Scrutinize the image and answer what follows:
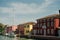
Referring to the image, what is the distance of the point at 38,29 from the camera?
74.9 m

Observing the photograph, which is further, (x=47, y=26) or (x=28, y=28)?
(x=28, y=28)

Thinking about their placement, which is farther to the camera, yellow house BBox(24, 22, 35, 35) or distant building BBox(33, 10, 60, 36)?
yellow house BBox(24, 22, 35, 35)

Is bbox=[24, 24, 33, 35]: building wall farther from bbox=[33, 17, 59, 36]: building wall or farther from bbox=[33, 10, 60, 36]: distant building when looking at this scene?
bbox=[33, 10, 60, 36]: distant building

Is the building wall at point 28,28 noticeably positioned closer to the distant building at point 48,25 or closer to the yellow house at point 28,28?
the yellow house at point 28,28

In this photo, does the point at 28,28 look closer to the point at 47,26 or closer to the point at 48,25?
the point at 47,26

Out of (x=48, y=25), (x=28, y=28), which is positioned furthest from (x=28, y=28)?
(x=48, y=25)

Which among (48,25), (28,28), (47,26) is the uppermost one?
(48,25)

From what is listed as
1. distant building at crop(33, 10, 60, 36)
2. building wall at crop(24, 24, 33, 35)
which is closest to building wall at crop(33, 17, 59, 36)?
distant building at crop(33, 10, 60, 36)

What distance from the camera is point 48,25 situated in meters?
68.4

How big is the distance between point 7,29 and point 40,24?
67480 millimetres

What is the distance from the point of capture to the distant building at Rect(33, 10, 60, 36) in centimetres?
6519

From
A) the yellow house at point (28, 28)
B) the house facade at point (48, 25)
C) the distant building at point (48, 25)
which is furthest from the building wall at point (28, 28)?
the distant building at point (48, 25)

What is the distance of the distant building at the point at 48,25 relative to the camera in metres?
65.2

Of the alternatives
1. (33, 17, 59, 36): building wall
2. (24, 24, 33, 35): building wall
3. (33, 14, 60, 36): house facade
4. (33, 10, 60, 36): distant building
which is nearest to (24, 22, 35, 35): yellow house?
(24, 24, 33, 35): building wall
